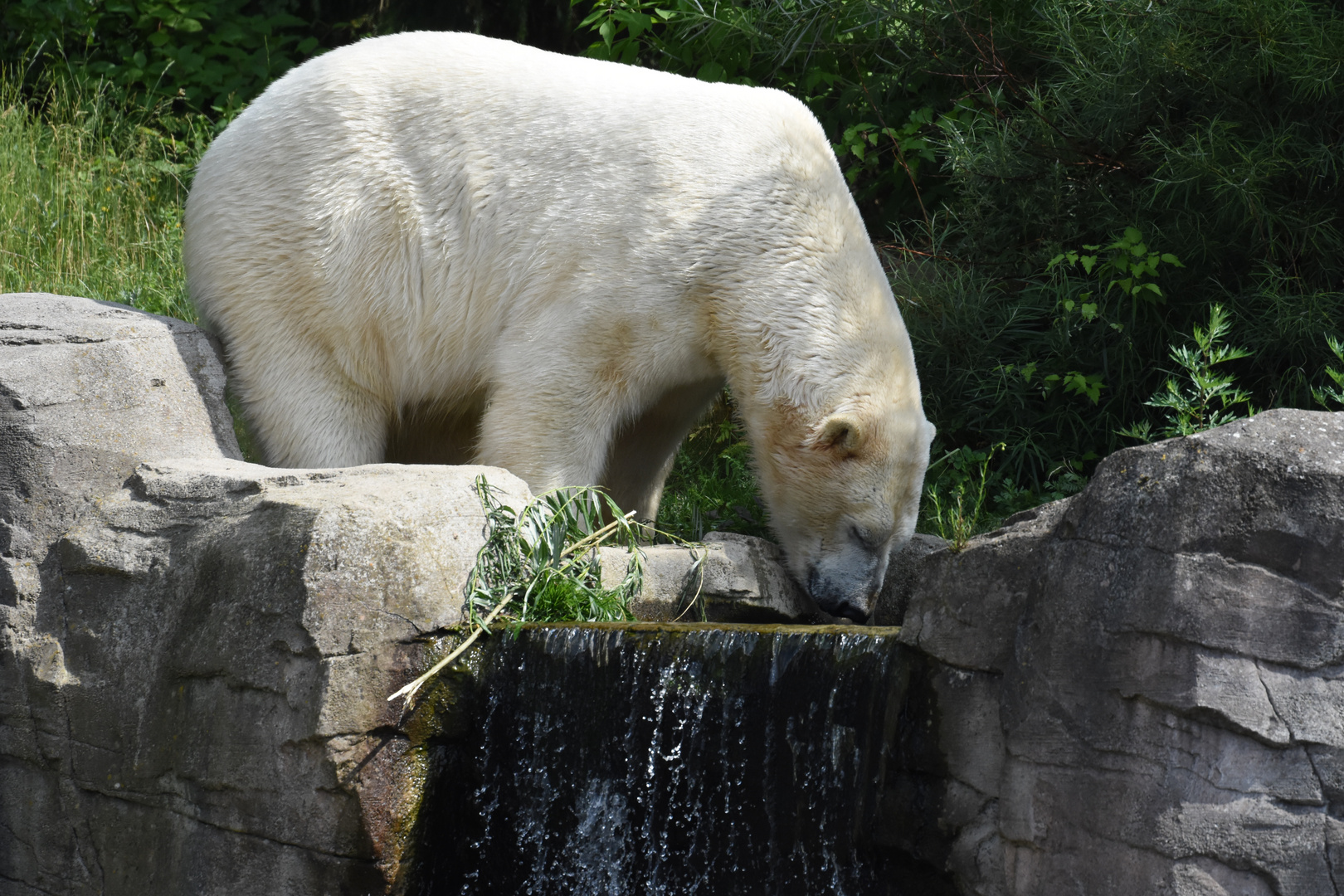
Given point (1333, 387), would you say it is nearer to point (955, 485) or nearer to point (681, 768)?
point (955, 485)

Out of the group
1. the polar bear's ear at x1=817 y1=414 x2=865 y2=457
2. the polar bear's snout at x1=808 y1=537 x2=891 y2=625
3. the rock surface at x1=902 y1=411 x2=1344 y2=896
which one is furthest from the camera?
the polar bear's snout at x1=808 y1=537 x2=891 y2=625

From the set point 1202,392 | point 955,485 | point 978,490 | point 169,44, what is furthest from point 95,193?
point 1202,392

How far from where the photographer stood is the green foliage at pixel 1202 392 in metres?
3.96

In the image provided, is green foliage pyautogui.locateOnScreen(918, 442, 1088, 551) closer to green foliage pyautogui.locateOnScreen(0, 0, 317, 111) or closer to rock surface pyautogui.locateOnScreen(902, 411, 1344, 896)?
rock surface pyautogui.locateOnScreen(902, 411, 1344, 896)

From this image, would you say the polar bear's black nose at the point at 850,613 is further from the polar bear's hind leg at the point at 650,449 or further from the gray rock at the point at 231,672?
the gray rock at the point at 231,672

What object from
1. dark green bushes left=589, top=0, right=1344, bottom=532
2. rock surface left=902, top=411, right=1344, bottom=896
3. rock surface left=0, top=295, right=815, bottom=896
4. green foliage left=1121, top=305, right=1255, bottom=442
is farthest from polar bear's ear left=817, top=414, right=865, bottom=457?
rock surface left=902, top=411, right=1344, bottom=896

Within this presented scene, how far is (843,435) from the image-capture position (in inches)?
163

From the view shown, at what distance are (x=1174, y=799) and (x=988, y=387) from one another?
315 centimetres

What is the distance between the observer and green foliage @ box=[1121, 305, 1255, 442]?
13.0 ft

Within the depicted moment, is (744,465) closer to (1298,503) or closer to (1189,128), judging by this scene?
(1189,128)

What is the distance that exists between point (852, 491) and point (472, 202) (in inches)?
61.8

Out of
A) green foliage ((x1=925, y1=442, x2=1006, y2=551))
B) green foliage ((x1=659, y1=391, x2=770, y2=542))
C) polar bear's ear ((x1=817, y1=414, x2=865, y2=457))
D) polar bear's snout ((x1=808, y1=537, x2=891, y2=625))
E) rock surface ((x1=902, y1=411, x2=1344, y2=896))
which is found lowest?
green foliage ((x1=659, y1=391, x2=770, y2=542))

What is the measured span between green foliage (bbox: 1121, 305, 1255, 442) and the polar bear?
82cm

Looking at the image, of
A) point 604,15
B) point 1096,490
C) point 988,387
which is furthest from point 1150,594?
point 604,15
